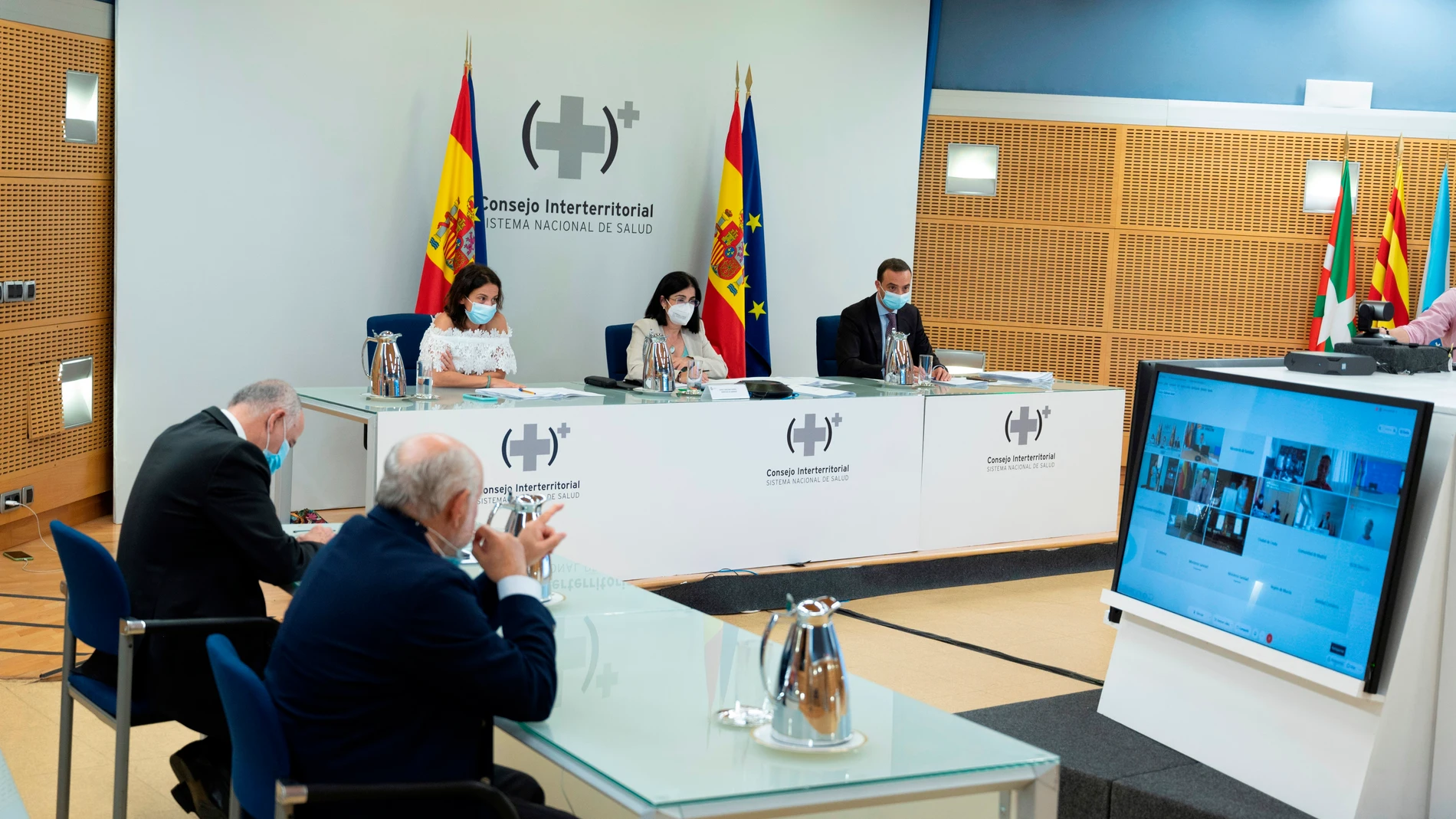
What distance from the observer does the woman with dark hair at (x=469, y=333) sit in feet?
17.8

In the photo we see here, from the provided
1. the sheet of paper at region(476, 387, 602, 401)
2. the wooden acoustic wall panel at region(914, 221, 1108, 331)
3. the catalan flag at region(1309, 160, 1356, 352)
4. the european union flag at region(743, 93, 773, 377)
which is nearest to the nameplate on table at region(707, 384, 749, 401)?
the sheet of paper at region(476, 387, 602, 401)

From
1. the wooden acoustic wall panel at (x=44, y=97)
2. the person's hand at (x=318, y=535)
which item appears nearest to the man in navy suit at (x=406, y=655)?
the person's hand at (x=318, y=535)

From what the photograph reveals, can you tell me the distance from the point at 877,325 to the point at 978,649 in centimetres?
207

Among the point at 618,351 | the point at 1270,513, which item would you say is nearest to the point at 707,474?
the point at 618,351

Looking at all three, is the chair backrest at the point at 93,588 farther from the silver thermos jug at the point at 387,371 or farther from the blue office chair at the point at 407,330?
the blue office chair at the point at 407,330

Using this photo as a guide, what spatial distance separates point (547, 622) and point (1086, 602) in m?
3.97

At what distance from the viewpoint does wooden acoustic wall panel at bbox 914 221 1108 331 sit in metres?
8.69

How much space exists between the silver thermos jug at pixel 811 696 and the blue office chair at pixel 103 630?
1.36m

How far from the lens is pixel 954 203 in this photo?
865 cm

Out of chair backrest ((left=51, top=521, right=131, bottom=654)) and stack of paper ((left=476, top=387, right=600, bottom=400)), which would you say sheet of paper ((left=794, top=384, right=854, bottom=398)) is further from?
chair backrest ((left=51, top=521, right=131, bottom=654))

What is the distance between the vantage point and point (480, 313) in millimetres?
5461

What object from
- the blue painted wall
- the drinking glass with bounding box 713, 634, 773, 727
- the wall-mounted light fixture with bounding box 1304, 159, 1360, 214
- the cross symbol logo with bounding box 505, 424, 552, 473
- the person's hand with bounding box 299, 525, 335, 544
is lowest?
the drinking glass with bounding box 713, 634, 773, 727

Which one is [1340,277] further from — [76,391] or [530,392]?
[76,391]

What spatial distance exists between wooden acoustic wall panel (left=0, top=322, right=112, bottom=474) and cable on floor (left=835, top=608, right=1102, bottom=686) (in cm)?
385
